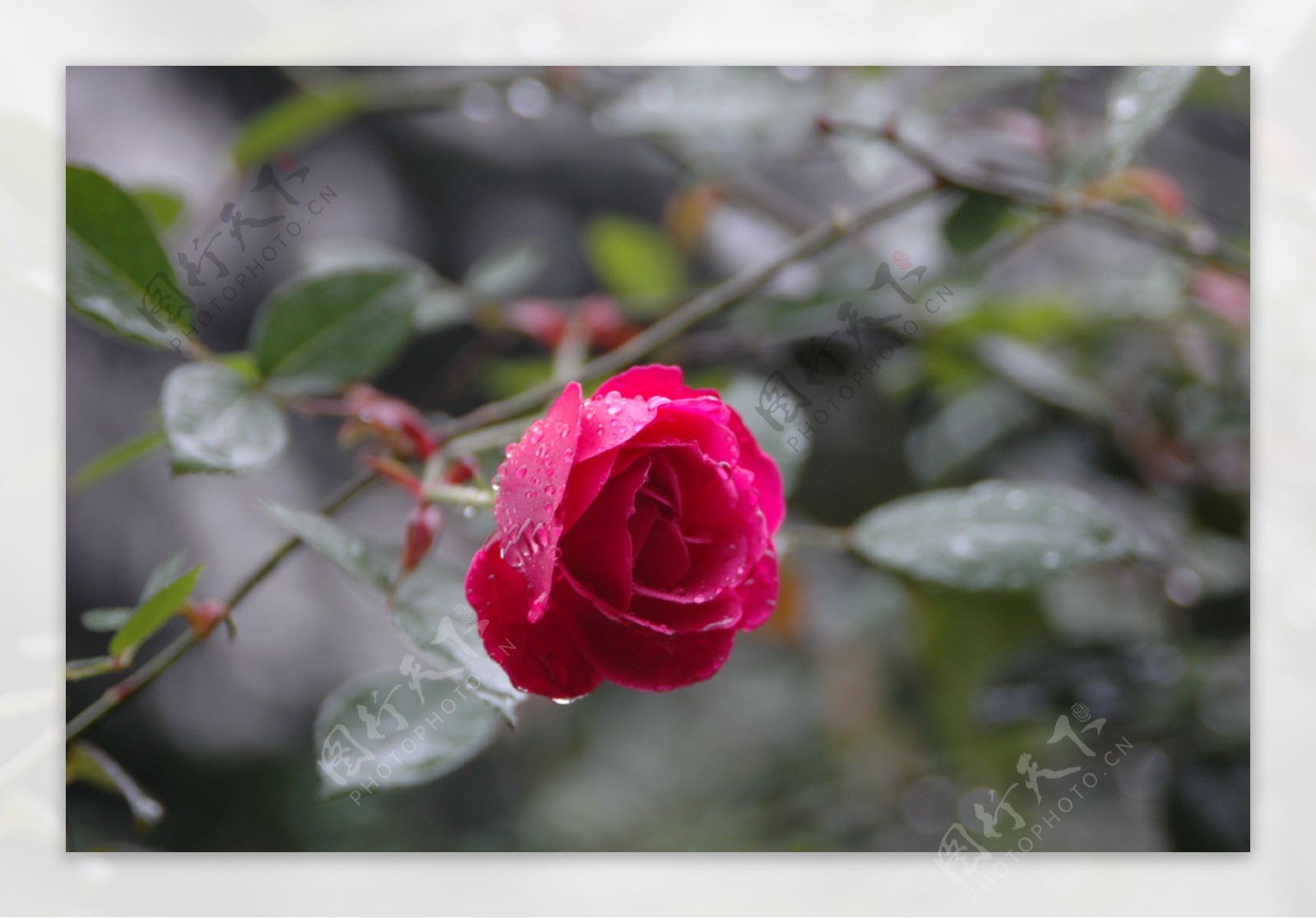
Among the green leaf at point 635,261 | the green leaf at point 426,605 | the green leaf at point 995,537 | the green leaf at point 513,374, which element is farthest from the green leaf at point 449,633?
the green leaf at point 635,261

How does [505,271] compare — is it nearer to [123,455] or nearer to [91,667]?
[123,455]

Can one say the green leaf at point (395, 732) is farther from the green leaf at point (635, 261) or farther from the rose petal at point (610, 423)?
the green leaf at point (635, 261)

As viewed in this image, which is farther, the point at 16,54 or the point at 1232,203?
the point at 1232,203

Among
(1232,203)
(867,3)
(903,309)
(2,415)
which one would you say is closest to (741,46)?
(867,3)

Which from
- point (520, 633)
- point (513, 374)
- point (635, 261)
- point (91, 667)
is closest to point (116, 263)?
point (91, 667)

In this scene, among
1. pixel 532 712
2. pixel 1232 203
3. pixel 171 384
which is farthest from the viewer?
pixel 532 712

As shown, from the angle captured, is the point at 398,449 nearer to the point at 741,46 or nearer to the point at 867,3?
the point at 741,46
